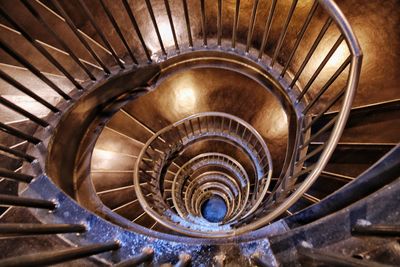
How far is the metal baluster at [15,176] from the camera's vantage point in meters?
1.64

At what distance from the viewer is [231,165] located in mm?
6949

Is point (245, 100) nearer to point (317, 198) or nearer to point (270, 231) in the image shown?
point (317, 198)

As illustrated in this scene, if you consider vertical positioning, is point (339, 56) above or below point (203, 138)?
above

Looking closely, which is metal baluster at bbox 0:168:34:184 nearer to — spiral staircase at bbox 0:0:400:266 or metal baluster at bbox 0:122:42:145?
spiral staircase at bbox 0:0:400:266

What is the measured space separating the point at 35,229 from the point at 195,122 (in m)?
4.44

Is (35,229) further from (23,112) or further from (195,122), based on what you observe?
(195,122)

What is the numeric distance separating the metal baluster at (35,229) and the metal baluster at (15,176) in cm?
51

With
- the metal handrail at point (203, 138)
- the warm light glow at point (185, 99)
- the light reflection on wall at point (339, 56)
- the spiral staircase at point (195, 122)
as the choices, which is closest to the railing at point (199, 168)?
the spiral staircase at point (195, 122)

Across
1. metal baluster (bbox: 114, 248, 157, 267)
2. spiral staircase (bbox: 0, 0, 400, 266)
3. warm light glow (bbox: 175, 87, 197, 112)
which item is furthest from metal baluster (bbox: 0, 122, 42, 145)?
warm light glow (bbox: 175, 87, 197, 112)

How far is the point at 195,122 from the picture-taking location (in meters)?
5.66

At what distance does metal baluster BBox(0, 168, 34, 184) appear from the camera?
5.38ft

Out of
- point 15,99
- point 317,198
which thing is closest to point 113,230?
point 15,99

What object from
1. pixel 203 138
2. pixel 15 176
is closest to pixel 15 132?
pixel 15 176

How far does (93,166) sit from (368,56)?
4358 mm
